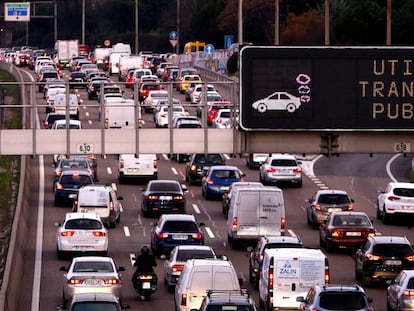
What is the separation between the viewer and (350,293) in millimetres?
34062

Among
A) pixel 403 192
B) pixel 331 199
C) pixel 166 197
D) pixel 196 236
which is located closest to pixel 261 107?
pixel 196 236

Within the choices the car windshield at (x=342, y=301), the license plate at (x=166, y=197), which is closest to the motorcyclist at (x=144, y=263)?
the car windshield at (x=342, y=301)

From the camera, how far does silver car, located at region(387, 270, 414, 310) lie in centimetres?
3703

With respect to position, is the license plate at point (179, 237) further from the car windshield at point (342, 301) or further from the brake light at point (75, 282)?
the car windshield at point (342, 301)

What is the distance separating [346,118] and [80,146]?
252 inches

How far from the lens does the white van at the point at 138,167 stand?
7006 centimetres

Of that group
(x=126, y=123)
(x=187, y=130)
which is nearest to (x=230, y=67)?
(x=126, y=123)

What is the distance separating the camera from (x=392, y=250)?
4431cm

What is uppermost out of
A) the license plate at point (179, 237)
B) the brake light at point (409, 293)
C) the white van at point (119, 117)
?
the white van at point (119, 117)

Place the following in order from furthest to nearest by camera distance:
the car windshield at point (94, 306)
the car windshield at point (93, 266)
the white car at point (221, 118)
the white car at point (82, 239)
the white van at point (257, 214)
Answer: the white car at point (221, 118), the white van at point (257, 214), the white car at point (82, 239), the car windshield at point (93, 266), the car windshield at point (94, 306)

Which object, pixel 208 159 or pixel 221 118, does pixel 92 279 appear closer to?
→ pixel 208 159

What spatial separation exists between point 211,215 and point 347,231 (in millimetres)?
11573

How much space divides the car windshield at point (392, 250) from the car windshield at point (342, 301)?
1023cm

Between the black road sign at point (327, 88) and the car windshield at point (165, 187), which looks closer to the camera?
the black road sign at point (327, 88)
